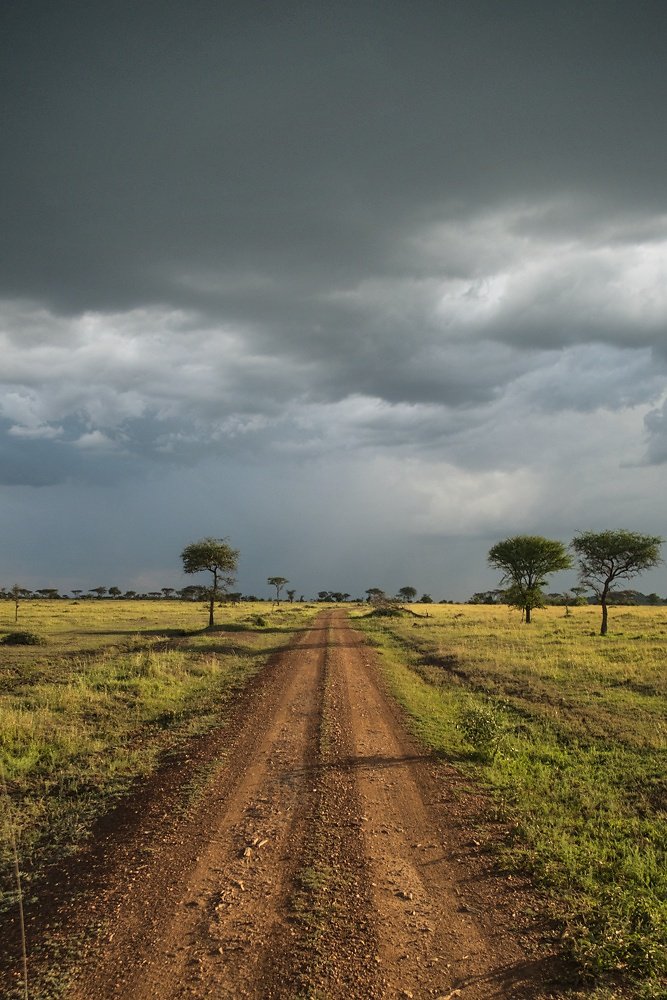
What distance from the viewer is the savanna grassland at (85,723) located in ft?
29.2

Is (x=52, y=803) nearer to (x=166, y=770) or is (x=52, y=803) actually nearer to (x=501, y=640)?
(x=166, y=770)

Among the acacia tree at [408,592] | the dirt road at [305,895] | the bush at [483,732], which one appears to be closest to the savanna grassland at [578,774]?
the bush at [483,732]

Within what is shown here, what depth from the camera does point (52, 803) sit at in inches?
380

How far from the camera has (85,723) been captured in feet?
47.3

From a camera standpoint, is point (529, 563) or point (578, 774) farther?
point (529, 563)

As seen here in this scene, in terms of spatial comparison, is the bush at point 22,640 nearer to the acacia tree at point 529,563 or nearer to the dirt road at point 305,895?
the dirt road at point 305,895

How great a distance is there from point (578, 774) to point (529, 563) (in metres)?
53.5

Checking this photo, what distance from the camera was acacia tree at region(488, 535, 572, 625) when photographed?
6003cm

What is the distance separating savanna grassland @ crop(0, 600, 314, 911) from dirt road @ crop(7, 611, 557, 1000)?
4.07 ft

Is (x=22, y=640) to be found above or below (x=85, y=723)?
below

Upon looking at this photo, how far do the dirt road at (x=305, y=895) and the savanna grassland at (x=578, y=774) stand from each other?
2.60ft

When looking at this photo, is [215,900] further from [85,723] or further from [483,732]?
[85,723]

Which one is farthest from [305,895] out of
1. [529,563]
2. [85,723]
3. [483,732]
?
[529,563]

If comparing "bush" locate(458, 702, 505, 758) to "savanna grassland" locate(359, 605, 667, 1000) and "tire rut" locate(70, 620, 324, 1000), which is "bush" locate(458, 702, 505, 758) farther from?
"tire rut" locate(70, 620, 324, 1000)
